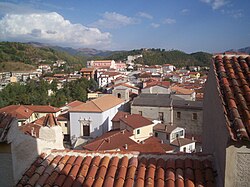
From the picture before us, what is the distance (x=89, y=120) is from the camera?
27.6 meters

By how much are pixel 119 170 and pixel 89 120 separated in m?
24.5

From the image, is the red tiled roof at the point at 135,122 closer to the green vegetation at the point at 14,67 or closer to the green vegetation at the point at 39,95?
the green vegetation at the point at 39,95

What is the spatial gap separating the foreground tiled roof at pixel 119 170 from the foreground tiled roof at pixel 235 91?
924 mm

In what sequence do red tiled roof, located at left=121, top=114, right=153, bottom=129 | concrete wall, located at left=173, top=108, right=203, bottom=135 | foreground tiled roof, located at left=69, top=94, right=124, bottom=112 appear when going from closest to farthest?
red tiled roof, located at left=121, top=114, right=153, bottom=129, foreground tiled roof, located at left=69, top=94, right=124, bottom=112, concrete wall, located at left=173, top=108, right=203, bottom=135

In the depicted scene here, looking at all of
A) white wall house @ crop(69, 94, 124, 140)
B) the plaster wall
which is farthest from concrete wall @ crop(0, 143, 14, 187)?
the plaster wall

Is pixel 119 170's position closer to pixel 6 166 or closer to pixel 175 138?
pixel 6 166

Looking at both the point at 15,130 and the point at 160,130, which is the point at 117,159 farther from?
the point at 160,130

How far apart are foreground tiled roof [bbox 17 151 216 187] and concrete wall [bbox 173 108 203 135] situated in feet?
90.0

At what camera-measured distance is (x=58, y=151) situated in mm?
4184

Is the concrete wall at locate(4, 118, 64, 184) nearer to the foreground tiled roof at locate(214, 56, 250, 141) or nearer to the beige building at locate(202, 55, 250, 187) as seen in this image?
the beige building at locate(202, 55, 250, 187)

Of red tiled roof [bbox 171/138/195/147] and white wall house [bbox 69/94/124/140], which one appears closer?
red tiled roof [bbox 171/138/195/147]

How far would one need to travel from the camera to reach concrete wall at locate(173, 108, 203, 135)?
99.1 feet

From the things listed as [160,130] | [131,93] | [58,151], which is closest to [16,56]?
[131,93]

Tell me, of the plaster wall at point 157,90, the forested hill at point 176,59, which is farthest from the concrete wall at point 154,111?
the forested hill at point 176,59
